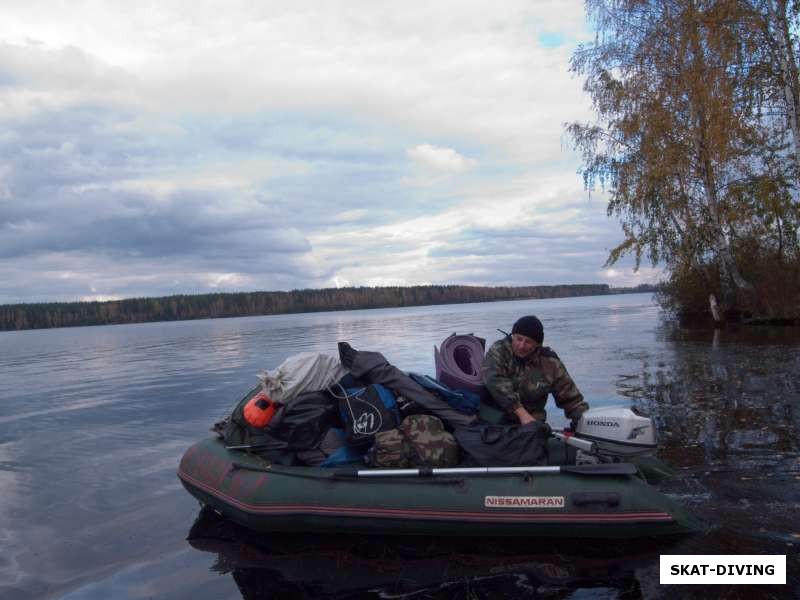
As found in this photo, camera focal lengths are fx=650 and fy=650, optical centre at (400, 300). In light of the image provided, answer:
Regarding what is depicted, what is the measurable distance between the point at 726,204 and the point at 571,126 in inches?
213

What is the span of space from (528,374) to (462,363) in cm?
86

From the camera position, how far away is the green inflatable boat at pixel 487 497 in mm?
4734

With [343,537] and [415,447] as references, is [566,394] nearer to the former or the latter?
[415,447]

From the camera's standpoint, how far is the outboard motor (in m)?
5.32

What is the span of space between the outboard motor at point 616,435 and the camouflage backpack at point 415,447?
1.07m

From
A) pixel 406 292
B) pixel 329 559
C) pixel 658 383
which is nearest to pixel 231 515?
pixel 329 559

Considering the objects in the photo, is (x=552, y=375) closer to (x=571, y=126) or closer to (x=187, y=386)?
(x=187, y=386)

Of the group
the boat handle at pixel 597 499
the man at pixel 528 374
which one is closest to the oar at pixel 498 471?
the boat handle at pixel 597 499

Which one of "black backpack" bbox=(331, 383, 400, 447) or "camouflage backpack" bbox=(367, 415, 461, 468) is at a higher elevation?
"black backpack" bbox=(331, 383, 400, 447)

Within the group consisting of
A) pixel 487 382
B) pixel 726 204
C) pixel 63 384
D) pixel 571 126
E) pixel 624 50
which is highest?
pixel 624 50

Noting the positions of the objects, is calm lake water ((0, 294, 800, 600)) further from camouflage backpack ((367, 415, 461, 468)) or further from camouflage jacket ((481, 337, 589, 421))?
camouflage jacket ((481, 337, 589, 421))

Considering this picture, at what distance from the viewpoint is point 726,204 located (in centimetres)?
1958

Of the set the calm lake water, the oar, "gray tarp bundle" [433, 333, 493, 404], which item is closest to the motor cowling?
the oar

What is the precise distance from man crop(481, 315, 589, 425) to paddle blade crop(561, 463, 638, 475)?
926 millimetres
